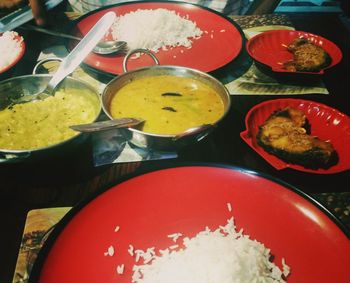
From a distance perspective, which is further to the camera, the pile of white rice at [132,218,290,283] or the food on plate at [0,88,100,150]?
the food on plate at [0,88,100,150]

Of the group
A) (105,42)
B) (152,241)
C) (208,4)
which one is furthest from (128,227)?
(208,4)

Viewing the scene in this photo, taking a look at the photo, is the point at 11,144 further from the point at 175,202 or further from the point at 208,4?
the point at 208,4

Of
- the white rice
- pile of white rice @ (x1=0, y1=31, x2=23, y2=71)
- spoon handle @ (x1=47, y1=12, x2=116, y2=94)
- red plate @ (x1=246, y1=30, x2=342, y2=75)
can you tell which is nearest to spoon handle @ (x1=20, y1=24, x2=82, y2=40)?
pile of white rice @ (x1=0, y1=31, x2=23, y2=71)

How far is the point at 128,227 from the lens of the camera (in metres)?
1.24

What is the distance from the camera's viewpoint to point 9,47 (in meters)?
2.14

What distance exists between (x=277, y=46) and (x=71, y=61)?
147cm

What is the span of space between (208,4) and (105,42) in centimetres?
153

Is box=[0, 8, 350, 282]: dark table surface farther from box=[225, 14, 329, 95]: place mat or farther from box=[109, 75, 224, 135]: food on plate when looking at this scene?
box=[225, 14, 329, 95]: place mat

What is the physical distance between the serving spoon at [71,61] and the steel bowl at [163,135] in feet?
0.93

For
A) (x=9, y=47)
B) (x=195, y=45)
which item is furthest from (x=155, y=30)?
(x=9, y=47)

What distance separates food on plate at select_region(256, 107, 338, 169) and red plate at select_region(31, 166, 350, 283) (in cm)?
26

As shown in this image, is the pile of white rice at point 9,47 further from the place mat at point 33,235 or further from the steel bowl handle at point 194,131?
the steel bowl handle at point 194,131

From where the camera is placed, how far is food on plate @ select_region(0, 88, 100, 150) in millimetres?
1542

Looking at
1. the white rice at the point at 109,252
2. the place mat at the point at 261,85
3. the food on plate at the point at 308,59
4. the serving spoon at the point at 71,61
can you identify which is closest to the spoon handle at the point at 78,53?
the serving spoon at the point at 71,61
